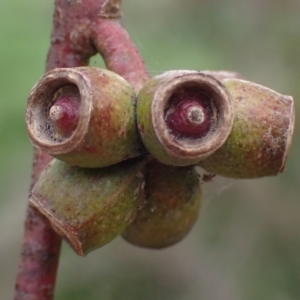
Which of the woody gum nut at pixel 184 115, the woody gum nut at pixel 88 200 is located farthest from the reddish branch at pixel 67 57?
the woody gum nut at pixel 184 115

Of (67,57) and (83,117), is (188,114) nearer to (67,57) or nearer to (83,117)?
(83,117)

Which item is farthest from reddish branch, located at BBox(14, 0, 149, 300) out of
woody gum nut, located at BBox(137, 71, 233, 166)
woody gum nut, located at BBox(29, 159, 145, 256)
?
woody gum nut, located at BBox(137, 71, 233, 166)

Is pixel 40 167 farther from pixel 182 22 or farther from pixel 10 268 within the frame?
pixel 182 22

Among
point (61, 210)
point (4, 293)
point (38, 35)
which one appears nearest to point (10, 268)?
point (4, 293)

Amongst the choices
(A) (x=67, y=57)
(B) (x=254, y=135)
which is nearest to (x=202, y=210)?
(A) (x=67, y=57)

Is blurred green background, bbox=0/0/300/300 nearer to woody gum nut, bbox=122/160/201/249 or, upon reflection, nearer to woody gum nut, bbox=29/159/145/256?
woody gum nut, bbox=122/160/201/249

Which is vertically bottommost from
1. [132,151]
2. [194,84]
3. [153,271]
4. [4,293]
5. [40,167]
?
[4,293]
